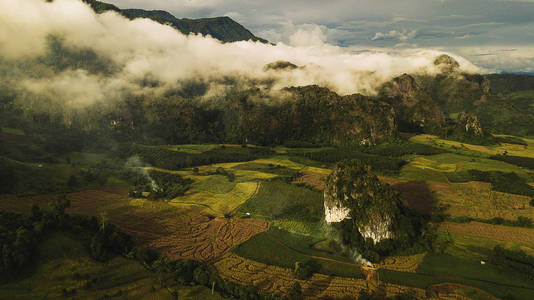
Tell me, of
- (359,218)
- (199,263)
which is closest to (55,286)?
(199,263)

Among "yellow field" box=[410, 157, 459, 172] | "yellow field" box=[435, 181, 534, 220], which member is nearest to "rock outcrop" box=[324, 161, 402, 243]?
"yellow field" box=[435, 181, 534, 220]

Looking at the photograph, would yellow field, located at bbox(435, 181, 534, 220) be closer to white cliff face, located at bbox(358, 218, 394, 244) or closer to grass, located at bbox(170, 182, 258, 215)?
white cliff face, located at bbox(358, 218, 394, 244)

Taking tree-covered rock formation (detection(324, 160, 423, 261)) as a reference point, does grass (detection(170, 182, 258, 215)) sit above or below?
below

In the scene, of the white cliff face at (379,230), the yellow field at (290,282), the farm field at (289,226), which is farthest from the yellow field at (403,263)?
the yellow field at (290,282)

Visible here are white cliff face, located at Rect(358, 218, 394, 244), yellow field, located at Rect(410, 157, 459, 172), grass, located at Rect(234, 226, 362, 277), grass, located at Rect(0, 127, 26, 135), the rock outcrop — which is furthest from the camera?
grass, located at Rect(0, 127, 26, 135)

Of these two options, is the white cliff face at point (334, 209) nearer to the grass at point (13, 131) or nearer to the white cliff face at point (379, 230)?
the white cliff face at point (379, 230)

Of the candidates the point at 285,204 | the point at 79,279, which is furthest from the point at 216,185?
the point at 79,279
